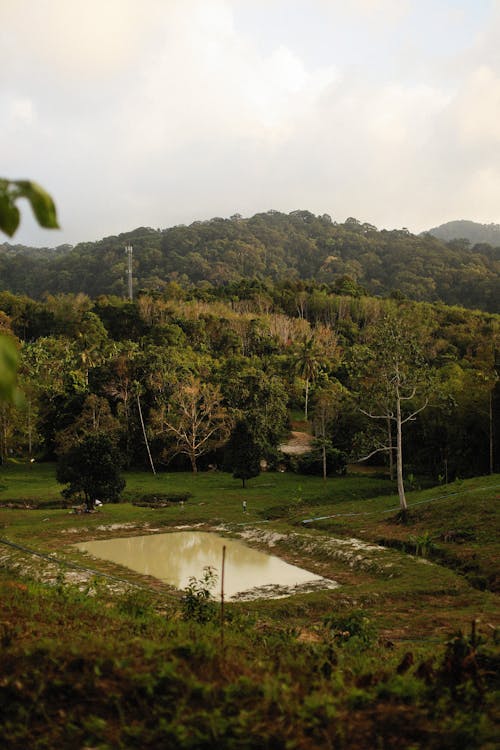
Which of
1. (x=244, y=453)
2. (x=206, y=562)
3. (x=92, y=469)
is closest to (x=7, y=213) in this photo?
(x=206, y=562)

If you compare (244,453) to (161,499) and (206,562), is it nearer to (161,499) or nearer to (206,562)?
(161,499)

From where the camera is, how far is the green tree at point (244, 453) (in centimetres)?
3297

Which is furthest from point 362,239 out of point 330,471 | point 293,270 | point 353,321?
point 330,471

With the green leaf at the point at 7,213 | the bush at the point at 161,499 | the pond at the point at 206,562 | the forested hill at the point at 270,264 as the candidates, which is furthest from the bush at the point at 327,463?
the forested hill at the point at 270,264

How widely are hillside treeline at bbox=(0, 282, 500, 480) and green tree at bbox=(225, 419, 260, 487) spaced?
481mm

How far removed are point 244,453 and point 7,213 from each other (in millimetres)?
31279

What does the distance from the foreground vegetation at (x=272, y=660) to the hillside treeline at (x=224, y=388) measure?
629cm

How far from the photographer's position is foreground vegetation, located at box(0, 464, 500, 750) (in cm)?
399

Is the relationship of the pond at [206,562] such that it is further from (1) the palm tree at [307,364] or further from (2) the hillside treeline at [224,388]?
(1) the palm tree at [307,364]

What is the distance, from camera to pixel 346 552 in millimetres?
18578

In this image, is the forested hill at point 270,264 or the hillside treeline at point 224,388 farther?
the forested hill at point 270,264

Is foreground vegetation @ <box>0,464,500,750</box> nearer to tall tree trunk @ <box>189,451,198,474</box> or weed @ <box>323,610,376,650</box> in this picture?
weed @ <box>323,610,376,650</box>

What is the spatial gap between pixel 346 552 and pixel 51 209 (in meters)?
→ 18.2

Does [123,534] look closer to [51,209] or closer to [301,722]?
[301,722]
